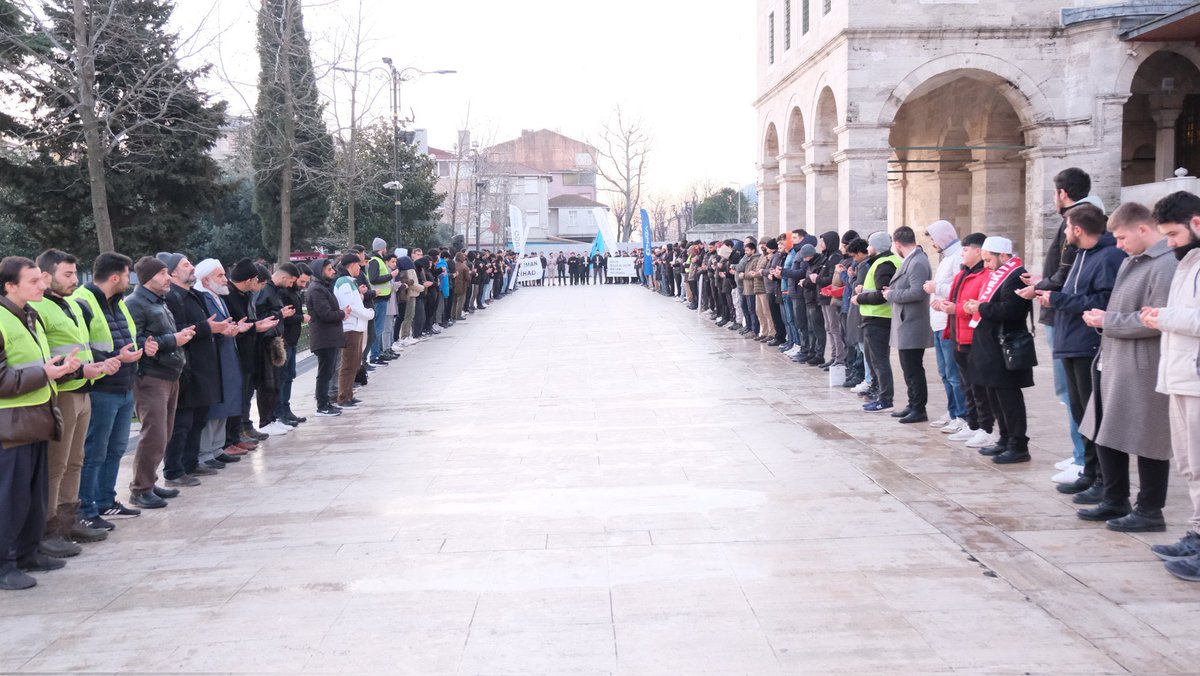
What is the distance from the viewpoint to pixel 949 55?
2364cm

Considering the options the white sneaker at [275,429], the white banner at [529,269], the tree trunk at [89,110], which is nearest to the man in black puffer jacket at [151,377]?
the white sneaker at [275,429]

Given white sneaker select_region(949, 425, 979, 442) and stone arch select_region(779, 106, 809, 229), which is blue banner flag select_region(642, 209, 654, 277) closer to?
stone arch select_region(779, 106, 809, 229)

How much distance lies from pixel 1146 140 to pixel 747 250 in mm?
14444

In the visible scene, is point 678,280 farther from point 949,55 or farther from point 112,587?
point 112,587

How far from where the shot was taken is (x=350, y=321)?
12.9 meters

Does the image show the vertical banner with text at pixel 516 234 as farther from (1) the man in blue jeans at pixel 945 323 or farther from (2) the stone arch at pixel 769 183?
(1) the man in blue jeans at pixel 945 323

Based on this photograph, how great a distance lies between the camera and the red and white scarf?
830cm

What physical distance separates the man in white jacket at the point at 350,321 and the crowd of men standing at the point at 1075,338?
228 inches

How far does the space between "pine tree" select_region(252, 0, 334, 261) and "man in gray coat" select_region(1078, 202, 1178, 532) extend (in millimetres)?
21524

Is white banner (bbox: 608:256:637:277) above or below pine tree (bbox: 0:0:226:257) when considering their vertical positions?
below

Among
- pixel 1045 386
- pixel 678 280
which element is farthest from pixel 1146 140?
pixel 1045 386

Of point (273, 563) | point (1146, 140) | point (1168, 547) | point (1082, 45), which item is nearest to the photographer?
point (1168, 547)

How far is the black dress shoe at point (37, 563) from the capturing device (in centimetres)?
629

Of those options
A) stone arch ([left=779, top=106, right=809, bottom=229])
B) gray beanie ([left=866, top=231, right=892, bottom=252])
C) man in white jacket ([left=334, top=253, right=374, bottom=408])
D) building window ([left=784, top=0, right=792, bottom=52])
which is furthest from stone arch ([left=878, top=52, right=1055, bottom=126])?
man in white jacket ([left=334, top=253, right=374, bottom=408])
